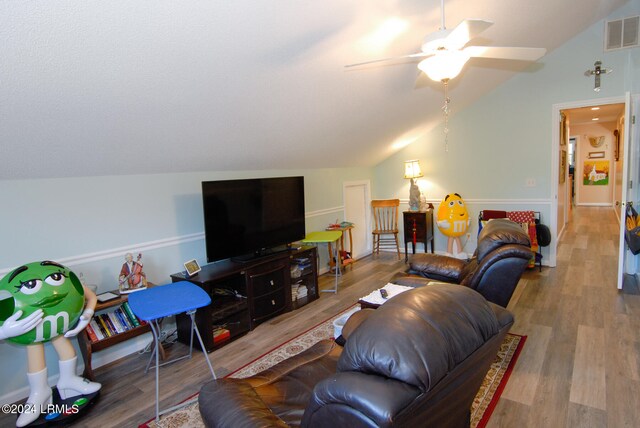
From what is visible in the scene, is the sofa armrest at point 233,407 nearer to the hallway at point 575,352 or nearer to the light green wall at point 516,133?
the hallway at point 575,352

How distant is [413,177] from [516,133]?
1553 mm

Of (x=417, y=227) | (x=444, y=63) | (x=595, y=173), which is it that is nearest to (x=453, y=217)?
(x=417, y=227)

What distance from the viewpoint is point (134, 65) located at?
200 cm

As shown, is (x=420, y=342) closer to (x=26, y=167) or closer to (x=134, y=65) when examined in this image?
(x=134, y=65)

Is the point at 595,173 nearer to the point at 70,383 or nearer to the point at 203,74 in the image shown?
the point at 203,74

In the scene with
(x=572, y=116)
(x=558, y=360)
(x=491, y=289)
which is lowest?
(x=558, y=360)

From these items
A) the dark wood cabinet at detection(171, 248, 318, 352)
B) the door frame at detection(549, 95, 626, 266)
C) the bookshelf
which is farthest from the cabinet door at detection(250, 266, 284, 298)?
the door frame at detection(549, 95, 626, 266)

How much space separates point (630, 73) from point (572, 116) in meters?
4.05

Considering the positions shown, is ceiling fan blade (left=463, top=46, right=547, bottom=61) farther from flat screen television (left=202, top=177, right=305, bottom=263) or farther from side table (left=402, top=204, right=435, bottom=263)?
side table (left=402, top=204, right=435, bottom=263)

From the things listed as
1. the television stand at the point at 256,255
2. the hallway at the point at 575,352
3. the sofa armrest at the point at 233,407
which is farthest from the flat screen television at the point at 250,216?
the hallway at the point at 575,352

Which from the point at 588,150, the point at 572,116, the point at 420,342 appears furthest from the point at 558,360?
the point at 588,150

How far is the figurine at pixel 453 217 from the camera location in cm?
525

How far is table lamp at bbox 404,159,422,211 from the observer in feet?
18.9

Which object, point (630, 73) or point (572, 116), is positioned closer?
point (630, 73)
